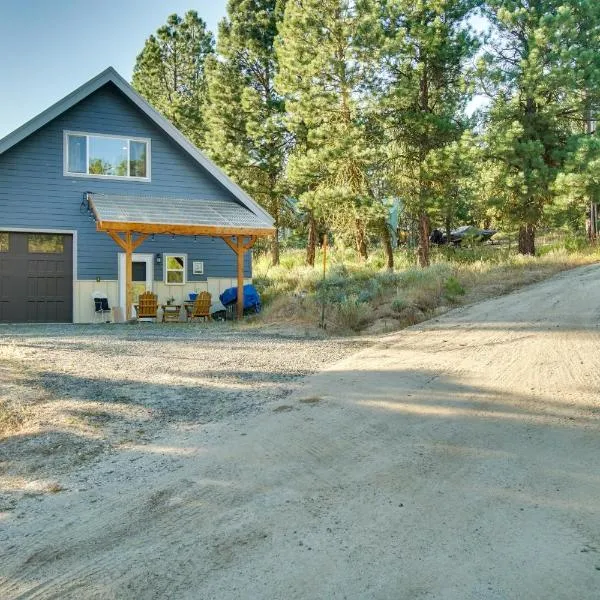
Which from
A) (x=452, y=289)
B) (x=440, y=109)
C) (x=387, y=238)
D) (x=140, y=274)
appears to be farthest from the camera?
(x=387, y=238)

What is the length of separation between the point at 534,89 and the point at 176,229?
37.5ft

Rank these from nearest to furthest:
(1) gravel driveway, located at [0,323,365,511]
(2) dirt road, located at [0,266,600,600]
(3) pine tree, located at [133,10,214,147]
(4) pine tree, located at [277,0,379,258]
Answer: (2) dirt road, located at [0,266,600,600]
(1) gravel driveway, located at [0,323,365,511]
(4) pine tree, located at [277,0,379,258]
(3) pine tree, located at [133,10,214,147]

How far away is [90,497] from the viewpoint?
13.3 ft

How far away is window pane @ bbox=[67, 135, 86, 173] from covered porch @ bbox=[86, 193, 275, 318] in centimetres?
92

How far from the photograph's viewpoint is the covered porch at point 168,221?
600 inches

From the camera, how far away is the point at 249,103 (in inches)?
1057

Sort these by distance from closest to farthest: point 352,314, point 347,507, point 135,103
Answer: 1. point 347,507
2. point 352,314
3. point 135,103

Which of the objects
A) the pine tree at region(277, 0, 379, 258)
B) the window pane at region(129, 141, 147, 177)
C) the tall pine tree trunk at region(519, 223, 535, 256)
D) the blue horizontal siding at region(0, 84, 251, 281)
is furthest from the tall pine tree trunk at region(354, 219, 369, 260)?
the window pane at region(129, 141, 147, 177)

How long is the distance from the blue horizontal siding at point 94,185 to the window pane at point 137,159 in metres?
0.27

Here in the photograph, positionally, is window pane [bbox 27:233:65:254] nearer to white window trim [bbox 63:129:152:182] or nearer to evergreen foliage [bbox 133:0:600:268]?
white window trim [bbox 63:129:152:182]

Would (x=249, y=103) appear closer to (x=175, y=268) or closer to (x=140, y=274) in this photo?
(x=175, y=268)

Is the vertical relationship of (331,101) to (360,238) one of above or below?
above

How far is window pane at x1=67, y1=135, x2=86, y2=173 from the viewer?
1702cm

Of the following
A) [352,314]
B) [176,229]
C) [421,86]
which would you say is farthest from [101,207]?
[421,86]
